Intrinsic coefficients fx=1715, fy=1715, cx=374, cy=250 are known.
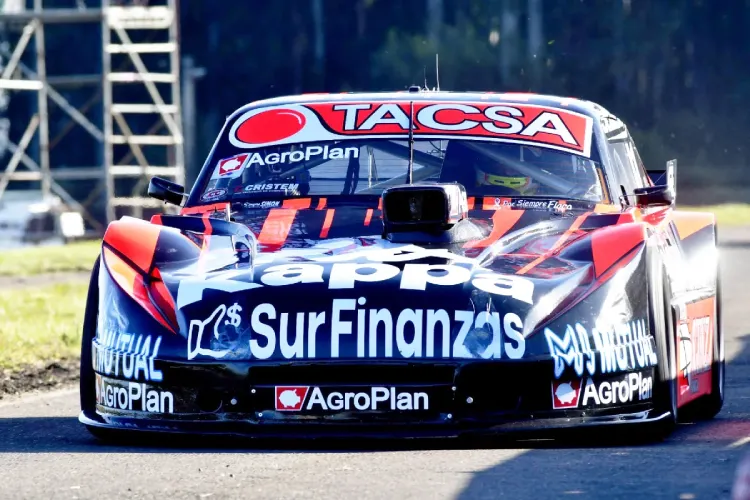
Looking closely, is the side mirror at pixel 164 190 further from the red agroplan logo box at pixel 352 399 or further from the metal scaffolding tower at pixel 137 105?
the metal scaffolding tower at pixel 137 105

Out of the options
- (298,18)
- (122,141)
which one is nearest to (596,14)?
(298,18)

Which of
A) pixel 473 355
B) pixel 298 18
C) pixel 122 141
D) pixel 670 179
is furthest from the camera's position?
pixel 298 18

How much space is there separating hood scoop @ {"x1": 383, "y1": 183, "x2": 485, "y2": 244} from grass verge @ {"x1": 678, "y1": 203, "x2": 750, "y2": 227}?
20.1 metres

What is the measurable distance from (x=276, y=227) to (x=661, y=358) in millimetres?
1530

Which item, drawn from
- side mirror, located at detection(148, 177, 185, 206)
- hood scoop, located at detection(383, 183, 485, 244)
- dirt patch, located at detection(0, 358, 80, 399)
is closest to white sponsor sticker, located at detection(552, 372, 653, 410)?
hood scoop, located at detection(383, 183, 485, 244)

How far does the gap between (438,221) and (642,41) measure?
1431 inches

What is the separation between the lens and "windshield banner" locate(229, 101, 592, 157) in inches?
271

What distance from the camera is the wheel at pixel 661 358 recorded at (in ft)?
18.0

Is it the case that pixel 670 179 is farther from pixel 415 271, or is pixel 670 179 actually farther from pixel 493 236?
pixel 415 271

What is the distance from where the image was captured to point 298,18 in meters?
43.8

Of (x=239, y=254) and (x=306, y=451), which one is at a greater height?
(x=239, y=254)

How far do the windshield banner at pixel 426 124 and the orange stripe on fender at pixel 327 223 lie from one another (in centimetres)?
60

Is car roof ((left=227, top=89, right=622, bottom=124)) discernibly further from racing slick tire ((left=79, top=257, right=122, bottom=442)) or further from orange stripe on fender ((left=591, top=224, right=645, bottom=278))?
racing slick tire ((left=79, top=257, right=122, bottom=442))

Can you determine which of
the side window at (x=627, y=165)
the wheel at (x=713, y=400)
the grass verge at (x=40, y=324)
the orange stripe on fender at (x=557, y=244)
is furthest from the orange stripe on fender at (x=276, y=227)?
the grass verge at (x=40, y=324)
